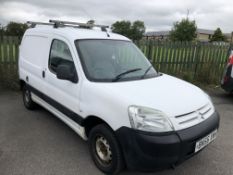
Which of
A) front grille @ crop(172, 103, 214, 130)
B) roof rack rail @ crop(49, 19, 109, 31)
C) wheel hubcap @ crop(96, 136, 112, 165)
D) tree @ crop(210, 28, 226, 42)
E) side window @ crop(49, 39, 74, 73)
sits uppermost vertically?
tree @ crop(210, 28, 226, 42)

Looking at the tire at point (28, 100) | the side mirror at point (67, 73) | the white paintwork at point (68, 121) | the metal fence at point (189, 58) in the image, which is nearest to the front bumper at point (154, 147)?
the white paintwork at point (68, 121)

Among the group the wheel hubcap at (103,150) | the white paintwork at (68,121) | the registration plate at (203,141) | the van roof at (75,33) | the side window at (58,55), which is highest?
the van roof at (75,33)

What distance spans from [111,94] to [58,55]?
153cm

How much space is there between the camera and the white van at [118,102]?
2584mm

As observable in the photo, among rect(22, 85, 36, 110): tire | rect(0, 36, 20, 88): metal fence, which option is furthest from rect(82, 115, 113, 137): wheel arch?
rect(0, 36, 20, 88): metal fence

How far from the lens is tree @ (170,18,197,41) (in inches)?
1886

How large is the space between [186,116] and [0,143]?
2921 millimetres

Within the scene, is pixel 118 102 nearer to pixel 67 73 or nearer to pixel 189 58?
pixel 67 73

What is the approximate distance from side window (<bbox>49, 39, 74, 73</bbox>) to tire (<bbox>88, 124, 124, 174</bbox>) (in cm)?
110

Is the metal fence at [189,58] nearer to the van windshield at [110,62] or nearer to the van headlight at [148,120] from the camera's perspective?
the van windshield at [110,62]

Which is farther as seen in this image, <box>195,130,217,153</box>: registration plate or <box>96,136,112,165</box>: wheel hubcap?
<box>96,136,112,165</box>: wheel hubcap

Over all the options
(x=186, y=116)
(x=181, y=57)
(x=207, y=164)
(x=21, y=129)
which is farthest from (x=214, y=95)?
(x=21, y=129)

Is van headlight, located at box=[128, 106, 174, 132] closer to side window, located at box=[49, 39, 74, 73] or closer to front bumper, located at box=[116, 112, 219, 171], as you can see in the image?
front bumper, located at box=[116, 112, 219, 171]

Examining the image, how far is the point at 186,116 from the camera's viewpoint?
2.79 meters
